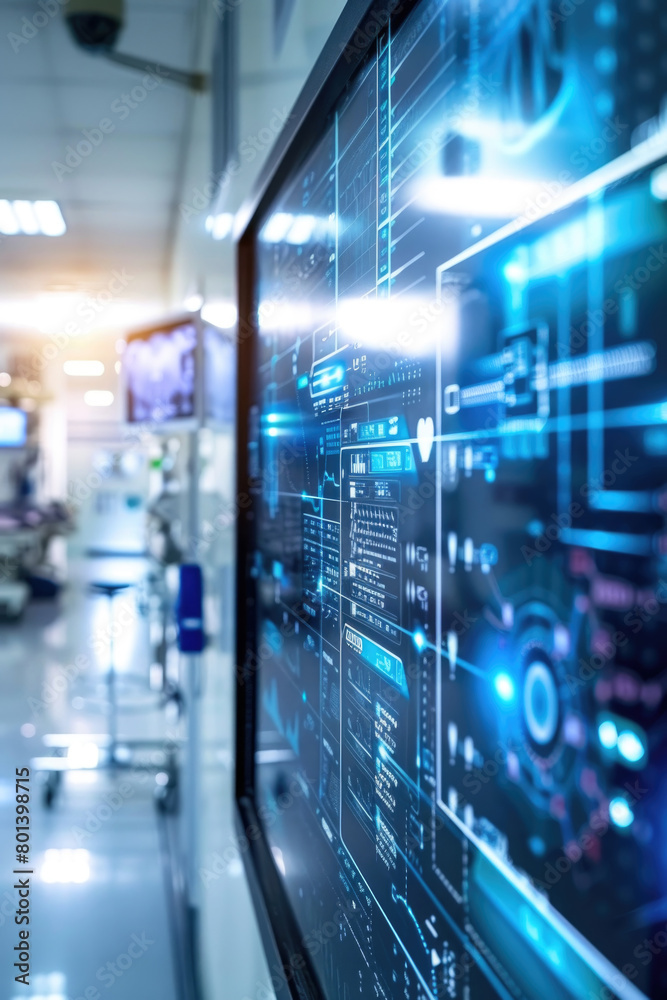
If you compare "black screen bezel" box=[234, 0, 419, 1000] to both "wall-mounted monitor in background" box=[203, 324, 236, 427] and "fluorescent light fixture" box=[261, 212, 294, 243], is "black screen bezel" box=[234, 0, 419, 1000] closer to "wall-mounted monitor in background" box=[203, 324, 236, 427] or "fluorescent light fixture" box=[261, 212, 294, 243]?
"fluorescent light fixture" box=[261, 212, 294, 243]

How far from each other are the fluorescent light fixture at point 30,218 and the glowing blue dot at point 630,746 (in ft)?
13.7

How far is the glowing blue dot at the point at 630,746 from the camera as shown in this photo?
11.6 inches

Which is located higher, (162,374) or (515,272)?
(162,374)

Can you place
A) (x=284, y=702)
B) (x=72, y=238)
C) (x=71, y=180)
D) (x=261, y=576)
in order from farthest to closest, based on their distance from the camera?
(x=72, y=238) < (x=71, y=180) < (x=261, y=576) < (x=284, y=702)

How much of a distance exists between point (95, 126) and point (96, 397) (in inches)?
270

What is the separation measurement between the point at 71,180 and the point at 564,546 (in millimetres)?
4743

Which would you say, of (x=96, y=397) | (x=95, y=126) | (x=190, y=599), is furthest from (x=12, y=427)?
(x=190, y=599)

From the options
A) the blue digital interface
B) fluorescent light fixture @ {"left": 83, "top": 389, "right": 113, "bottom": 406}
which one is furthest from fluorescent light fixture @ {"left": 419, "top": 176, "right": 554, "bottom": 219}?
fluorescent light fixture @ {"left": 83, "top": 389, "right": 113, "bottom": 406}

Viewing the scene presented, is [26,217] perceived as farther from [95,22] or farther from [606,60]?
[606,60]

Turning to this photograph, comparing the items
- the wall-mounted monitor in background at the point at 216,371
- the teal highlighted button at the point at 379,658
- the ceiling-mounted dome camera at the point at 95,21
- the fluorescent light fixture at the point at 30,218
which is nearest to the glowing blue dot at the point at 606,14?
the teal highlighted button at the point at 379,658

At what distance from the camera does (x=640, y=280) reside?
11.7 inches

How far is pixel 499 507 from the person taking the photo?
0.41 metres

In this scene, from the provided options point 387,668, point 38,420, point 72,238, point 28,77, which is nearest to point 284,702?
point 387,668

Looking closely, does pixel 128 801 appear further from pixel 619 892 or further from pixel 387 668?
pixel 619 892
